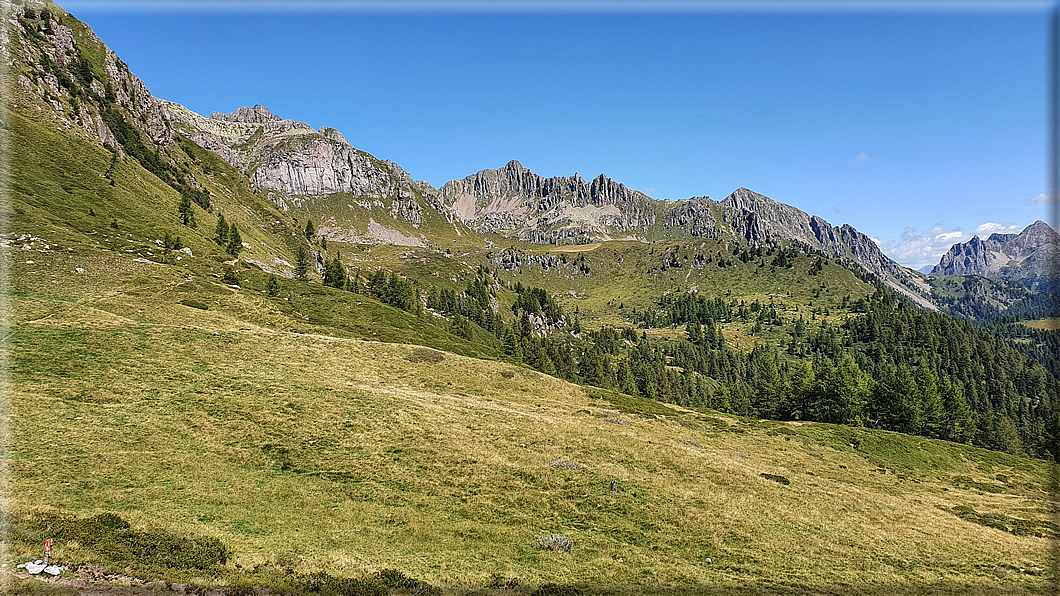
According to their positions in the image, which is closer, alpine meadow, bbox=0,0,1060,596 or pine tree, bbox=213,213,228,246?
alpine meadow, bbox=0,0,1060,596

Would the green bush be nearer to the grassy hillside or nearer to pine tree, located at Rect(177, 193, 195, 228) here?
the grassy hillside

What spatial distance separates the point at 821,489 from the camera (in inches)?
1751

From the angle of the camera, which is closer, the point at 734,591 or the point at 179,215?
the point at 734,591

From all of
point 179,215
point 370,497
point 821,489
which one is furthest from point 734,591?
point 179,215

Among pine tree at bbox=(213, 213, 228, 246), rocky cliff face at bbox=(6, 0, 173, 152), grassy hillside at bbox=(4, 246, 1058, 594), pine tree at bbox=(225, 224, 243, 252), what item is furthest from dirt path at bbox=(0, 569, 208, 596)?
rocky cliff face at bbox=(6, 0, 173, 152)

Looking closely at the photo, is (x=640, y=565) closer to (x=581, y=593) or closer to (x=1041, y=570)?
(x=581, y=593)

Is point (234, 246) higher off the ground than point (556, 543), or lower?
higher

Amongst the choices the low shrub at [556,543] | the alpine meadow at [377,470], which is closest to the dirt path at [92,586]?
the alpine meadow at [377,470]

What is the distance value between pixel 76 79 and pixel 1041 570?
207731mm

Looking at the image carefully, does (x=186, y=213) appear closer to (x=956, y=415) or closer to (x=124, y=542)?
(x=124, y=542)

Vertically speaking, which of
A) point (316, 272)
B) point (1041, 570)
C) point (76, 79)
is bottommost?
point (1041, 570)

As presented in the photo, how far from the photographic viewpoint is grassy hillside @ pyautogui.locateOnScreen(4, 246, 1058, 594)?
81.7ft

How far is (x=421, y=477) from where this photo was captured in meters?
34.2

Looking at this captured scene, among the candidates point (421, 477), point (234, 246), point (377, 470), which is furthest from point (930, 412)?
point (234, 246)
